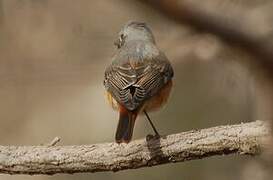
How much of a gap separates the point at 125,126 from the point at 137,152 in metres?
0.24

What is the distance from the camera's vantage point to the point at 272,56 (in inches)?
22.7

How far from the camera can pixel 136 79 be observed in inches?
164

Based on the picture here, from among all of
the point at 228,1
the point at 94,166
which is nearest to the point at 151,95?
the point at 94,166

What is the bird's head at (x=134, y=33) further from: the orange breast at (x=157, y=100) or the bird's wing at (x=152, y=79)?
the orange breast at (x=157, y=100)

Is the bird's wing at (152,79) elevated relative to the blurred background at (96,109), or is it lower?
lower

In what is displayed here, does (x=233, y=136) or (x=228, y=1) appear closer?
(x=228, y=1)

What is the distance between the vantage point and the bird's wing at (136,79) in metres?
3.88

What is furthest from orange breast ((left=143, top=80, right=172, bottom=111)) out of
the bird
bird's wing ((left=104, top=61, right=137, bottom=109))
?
bird's wing ((left=104, top=61, right=137, bottom=109))

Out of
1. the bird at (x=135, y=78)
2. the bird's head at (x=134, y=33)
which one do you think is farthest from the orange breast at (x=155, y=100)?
the bird's head at (x=134, y=33)

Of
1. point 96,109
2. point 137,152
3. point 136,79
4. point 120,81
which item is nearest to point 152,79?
point 136,79

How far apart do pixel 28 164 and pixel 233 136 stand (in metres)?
1.12

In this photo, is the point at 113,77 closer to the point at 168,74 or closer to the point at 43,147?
the point at 168,74

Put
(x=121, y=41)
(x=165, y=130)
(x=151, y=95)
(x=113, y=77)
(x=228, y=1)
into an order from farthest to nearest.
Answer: (x=165, y=130) → (x=121, y=41) → (x=113, y=77) → (x=151, y=95) → (x=228, y=1)

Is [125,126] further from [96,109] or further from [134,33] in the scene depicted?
[96,109]
